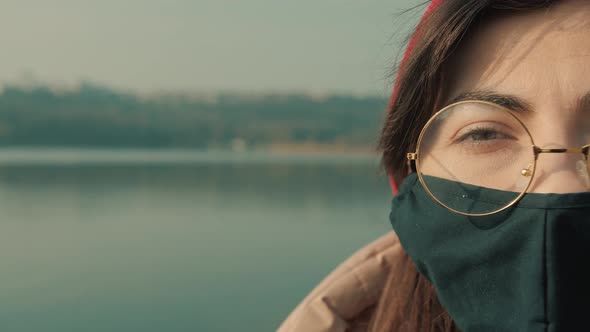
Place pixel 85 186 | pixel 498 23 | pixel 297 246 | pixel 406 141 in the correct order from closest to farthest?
Answer: pixel 498 23 < pixel 406 141 < pixel 297 246 < pixel 85 186

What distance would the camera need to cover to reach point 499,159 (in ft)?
3.40

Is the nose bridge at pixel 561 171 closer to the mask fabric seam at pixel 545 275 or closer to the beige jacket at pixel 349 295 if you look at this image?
the mask fabric seam at pixel 545 275

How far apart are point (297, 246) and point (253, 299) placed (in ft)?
6.90

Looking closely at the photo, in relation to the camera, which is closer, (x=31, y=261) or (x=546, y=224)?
(x=546, y=224)

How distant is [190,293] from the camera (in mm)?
4570

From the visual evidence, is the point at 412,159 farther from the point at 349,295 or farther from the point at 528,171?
the point at 349,295

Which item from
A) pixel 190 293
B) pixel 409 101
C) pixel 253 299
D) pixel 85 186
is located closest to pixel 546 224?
pixel 409 101

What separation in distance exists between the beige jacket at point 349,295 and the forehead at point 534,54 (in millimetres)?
535

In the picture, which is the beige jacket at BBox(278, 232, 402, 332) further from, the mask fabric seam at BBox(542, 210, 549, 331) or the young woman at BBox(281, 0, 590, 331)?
the mask fabric seam at BBox(542, 210, 549, 331)

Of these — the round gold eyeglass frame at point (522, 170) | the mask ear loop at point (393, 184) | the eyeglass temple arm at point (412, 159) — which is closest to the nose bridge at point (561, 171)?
the round gold eyeglass frame at point (522, 170)

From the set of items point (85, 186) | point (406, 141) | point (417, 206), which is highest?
point (406, 141)

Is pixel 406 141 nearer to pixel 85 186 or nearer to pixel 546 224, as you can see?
pixel 546 224

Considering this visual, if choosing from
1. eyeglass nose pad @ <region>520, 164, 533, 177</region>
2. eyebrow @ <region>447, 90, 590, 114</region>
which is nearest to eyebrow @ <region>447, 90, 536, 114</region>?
→ eyebrow @ <region>447, 90, 590, 114</region>

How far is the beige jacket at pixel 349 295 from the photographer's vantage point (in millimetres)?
1324
